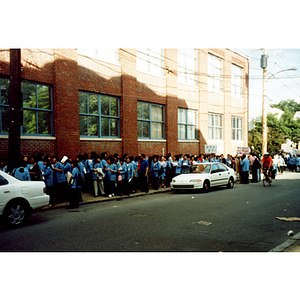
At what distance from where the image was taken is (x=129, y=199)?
527 inches

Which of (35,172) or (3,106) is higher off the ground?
(3,106)

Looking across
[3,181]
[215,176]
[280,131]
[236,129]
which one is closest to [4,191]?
[3,181]

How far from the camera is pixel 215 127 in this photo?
28016mm

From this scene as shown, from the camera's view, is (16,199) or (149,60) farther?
(149,60)

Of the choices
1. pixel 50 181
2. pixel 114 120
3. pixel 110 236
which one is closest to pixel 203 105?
pixel 114 120

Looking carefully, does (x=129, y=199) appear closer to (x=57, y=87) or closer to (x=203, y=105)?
(x=57, y=87)

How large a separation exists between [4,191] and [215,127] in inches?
880

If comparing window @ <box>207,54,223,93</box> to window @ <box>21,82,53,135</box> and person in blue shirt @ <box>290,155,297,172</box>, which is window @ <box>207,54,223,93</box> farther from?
window @ <box>21,82,53,135</box>

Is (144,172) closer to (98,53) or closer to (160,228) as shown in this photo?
(98,53)

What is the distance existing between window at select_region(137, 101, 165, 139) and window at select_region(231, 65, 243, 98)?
37.6ft

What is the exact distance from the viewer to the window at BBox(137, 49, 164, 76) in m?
20.1

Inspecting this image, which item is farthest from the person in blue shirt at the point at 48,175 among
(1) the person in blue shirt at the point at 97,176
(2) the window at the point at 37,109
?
(2) the window at the point at 37,109

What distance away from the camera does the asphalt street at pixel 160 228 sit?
20.6ft

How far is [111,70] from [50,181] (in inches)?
329
